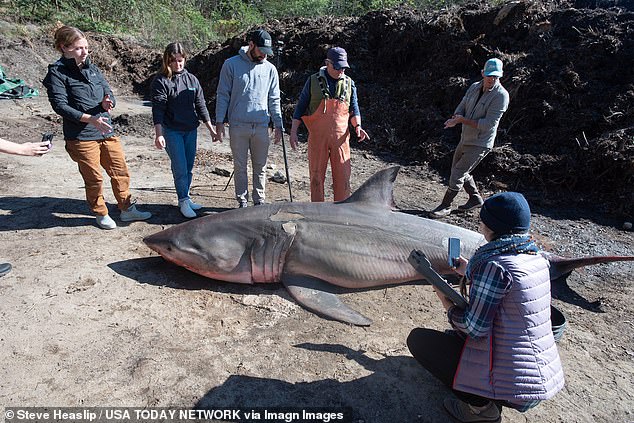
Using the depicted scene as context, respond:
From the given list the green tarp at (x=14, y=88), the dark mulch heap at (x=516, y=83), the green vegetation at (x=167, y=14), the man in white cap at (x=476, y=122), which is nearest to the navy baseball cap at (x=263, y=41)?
the man in white cap at (x=476, y=122)

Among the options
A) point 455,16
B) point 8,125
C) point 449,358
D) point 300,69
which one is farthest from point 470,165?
point 8,125

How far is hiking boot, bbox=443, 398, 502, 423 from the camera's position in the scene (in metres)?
2.60

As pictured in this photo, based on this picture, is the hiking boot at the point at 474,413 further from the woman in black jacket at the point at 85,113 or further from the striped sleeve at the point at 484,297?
the woman in black jacket at the point at 85,113

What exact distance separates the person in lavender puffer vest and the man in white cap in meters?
3.85

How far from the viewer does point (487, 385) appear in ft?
7.64

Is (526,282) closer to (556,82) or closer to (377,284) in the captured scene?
(377,284)

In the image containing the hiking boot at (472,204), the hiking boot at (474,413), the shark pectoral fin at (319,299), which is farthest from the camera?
the hiking boot at (472,204)

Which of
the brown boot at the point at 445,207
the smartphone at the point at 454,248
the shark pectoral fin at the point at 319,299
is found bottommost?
the shark pectoral fin at the point at 319,299

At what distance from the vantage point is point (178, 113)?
17.1 ft

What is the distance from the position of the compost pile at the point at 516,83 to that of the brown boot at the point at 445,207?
6.46 feet

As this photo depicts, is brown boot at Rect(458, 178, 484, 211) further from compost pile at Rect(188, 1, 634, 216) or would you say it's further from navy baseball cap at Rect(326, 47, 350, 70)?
navy baseball cap at Rect(326, 47, 350, 70)

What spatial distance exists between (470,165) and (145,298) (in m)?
4.55

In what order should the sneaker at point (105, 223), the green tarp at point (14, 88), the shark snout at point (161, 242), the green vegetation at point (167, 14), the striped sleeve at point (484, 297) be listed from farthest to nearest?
1. the green vegetation at point (167, 14)
2. the green tarp at point (14, 88)
3. the sneaker at point (105, 223)
4. the shark snout at point (161, 242)
5. the striped sleeve at point (484, 297)

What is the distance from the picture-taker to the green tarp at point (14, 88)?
1265 cm
